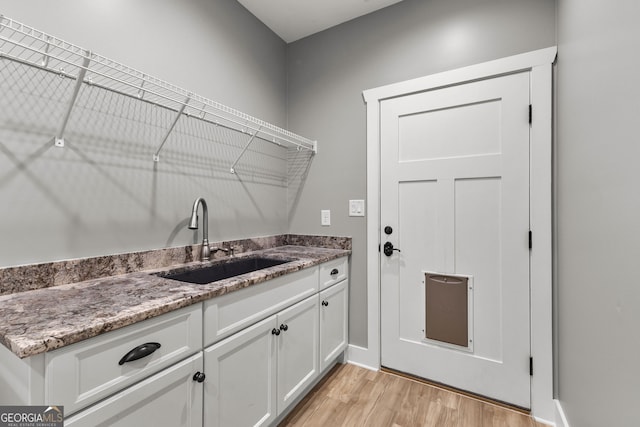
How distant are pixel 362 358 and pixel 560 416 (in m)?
1.13

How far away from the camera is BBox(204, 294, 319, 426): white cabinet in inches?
42.7

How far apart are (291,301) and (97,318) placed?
0.89 meters

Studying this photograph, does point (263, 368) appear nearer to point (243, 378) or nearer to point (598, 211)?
point (243, 378)

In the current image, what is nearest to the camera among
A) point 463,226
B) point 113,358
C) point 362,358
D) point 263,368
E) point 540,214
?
point 113,358

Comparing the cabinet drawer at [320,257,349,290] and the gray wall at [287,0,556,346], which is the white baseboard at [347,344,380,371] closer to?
the gray wall at [287,0,556,346]

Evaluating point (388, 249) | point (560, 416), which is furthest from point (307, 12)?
point (560, 416)

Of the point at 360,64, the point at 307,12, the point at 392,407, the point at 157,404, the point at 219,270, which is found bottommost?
the point at 392,407

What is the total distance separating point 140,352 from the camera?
82cm

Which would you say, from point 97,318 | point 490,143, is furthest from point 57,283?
point 490,143

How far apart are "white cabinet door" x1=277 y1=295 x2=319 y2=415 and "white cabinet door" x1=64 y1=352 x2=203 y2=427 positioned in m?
0.49

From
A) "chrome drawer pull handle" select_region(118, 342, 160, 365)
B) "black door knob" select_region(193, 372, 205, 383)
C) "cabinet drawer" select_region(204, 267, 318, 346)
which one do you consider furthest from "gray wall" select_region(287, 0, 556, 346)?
"chrome drawer pull handle" select_region(118, 342, 160, 365)

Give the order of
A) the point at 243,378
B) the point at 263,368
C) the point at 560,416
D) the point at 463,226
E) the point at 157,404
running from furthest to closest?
1. the point at 463,226
2. the point at 560,416
3. the point at 263,368
4. the point at 243,378
5. the point at 157,404

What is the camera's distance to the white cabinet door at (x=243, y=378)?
1.06 metres
